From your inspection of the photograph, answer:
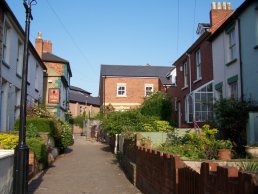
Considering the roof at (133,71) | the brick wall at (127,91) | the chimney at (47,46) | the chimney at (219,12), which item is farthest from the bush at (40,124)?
the roof at (133,71)

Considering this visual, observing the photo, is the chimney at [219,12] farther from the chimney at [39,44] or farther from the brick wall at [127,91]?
the brick wall at [127,91]

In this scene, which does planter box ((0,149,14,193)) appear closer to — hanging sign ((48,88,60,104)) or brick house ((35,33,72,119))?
brick house ((35,33,72,119))

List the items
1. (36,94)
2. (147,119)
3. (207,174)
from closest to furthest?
(207,174) < (147,119) < (36,94)

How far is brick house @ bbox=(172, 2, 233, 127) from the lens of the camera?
67.8ft

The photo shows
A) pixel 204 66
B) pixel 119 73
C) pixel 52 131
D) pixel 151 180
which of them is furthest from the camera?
pixel 119 73

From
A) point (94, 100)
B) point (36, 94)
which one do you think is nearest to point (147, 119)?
point (36, 94)

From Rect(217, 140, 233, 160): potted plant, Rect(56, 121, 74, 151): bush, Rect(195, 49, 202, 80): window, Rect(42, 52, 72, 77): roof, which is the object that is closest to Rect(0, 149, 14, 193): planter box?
Rect(217, 140, 233, 160): potted plant

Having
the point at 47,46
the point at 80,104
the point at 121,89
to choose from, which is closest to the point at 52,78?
the point at 47,46

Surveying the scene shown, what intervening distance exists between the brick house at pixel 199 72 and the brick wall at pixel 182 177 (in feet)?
27.4

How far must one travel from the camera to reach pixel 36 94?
26047 millimetres

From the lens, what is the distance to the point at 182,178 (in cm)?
657

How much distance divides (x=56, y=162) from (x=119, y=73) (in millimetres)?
30630

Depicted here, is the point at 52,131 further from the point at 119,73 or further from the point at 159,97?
the point at 119,73

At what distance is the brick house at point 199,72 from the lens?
20.7m
